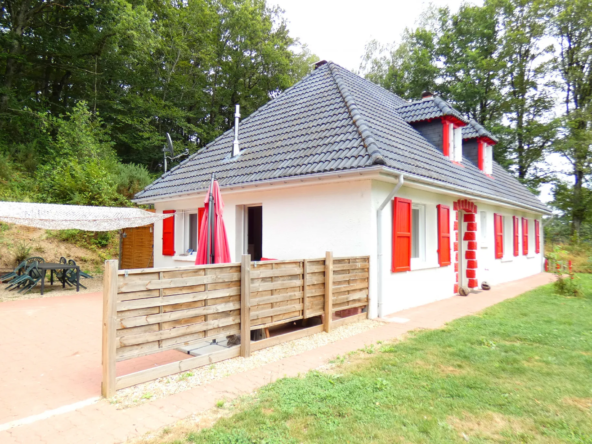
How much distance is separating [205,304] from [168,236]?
7.40m

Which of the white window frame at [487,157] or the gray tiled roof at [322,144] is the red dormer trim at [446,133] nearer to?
the gray tiled roof at [322,144]

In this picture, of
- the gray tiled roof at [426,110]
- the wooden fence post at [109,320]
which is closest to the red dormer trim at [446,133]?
the gray tiled roof at [426,110]

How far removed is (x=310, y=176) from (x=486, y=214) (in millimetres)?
7915

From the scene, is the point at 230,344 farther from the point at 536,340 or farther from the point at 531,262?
the point at 531,262

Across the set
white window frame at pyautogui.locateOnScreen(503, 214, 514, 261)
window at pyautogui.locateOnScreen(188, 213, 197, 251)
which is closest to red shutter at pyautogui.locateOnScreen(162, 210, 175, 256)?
window at pyautogui.locateOnScreen(188, 213, 197, 251)

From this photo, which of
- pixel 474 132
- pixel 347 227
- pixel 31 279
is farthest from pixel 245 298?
pixel 474 132

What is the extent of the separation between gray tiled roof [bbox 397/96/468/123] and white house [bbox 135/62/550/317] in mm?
41

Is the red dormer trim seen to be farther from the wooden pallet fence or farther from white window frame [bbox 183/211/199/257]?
white window frame [bbox 183/211/199/257]

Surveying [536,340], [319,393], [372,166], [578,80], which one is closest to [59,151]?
[372,166]

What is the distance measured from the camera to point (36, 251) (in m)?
12.6

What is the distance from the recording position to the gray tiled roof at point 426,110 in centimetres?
1071

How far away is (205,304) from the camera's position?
446 cm

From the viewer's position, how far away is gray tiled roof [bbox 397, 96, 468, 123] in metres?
10.7

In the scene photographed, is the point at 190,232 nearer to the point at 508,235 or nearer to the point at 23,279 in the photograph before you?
the point at 23,279
